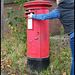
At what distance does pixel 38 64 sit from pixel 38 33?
891 millimetres

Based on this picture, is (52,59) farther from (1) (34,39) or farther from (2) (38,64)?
(1) (34,39)

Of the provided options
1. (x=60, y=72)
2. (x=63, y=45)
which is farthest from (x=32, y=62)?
(x=63, y=45)

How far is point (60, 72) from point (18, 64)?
1333 mm

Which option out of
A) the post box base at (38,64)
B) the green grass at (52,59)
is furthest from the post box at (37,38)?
the green grass at (52,59)

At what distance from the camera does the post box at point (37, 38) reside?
3346mm

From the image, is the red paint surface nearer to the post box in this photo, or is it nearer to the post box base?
the post box

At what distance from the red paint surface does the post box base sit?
0.11 metres

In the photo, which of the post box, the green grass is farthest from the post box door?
the green grass

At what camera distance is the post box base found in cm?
353

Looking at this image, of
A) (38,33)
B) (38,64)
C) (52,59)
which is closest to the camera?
(38,33)

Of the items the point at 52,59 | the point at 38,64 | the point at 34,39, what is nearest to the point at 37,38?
the point at 34,39

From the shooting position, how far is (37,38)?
3.44 m

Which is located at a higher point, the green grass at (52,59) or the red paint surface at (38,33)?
the red paint surface at (38,33)

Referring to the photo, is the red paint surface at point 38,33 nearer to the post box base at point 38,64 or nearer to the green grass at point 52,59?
the post box base at point 38,64
